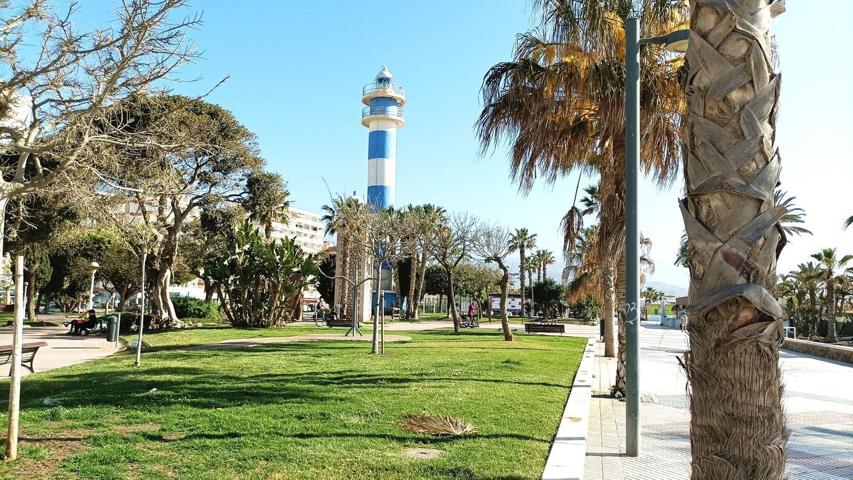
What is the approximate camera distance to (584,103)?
11125 mm

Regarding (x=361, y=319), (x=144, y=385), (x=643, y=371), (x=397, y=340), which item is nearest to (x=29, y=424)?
(x=144, y=385)

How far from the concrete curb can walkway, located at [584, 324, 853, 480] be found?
188 mm

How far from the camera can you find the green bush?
3606 cm

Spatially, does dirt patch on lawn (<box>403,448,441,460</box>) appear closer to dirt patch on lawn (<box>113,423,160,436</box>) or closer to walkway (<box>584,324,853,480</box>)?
walkway (<box>584,324,853,480</box>)

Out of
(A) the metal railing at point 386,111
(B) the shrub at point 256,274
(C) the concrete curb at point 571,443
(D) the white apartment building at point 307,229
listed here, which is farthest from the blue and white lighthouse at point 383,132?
(D) the white apartment building at point 307,229

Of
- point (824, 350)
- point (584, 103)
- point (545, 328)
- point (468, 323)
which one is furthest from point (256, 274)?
point (824, 350)

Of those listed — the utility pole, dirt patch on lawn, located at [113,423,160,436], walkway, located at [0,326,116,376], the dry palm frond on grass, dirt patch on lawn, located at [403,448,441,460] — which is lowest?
walkway, located at [0,326,116,376]

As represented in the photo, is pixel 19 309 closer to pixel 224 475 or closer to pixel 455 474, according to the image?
pixel 224 475

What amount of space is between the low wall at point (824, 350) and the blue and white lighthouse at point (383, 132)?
3418 cm

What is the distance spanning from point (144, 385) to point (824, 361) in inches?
764

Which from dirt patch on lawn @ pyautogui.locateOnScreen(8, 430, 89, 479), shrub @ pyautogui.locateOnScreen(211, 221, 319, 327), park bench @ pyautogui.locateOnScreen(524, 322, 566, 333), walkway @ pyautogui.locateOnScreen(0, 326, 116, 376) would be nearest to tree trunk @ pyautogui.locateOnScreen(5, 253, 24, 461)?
dirt patch on lawn @ pyautogui.locateOnScreen(8, 430, 89, 479)

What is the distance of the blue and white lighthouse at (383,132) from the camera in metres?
53.4

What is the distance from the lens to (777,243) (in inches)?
111

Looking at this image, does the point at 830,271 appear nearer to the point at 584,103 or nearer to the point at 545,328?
the point at 545,328
